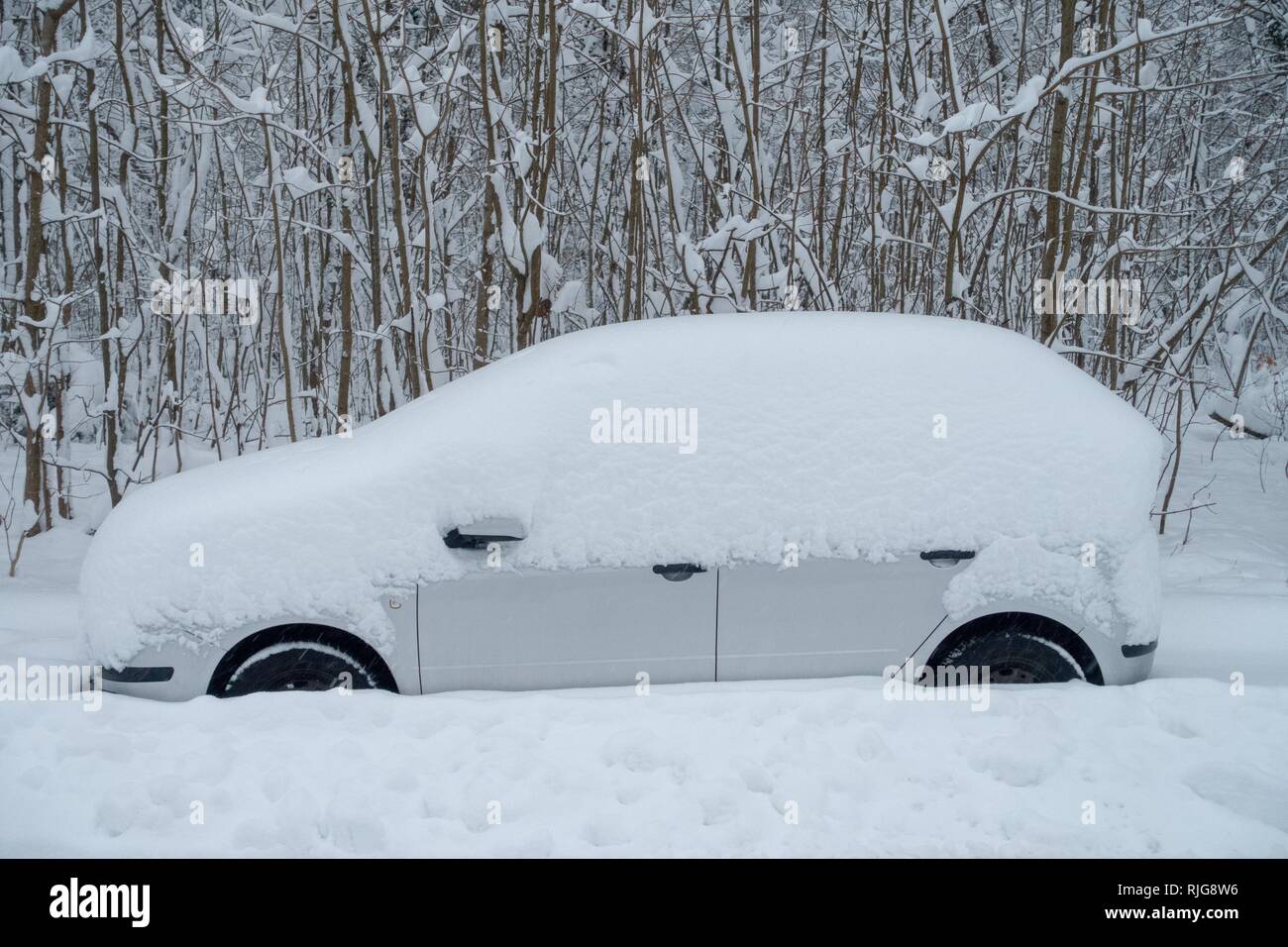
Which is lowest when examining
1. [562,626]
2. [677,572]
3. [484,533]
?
[562,626]

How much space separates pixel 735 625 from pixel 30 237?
243 inches

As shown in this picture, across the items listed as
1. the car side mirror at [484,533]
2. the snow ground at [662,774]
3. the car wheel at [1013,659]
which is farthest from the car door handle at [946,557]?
the car side mirror at [484,533]

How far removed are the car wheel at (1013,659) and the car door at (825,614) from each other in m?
0.20

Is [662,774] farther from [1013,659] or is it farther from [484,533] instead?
[1013,659]

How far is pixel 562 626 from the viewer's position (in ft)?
10.8

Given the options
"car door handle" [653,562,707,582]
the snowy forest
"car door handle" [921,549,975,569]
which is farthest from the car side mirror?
the snowy forest

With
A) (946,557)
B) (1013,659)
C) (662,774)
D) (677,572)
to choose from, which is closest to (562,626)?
(677,572)

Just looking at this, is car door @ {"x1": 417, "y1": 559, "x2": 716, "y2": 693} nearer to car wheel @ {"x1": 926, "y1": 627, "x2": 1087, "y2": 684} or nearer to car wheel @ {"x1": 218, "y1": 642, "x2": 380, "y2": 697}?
car wheel @ {"x1": 218, "y1": 642, "x2": 380, "y2": 697}

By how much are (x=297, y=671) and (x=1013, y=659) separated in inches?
108

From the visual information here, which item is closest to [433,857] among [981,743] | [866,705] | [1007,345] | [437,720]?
[437,720]

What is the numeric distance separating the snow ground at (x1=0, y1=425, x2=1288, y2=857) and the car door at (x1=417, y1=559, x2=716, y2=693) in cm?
9

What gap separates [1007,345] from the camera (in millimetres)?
3717

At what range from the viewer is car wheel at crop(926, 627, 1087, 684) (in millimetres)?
3408
